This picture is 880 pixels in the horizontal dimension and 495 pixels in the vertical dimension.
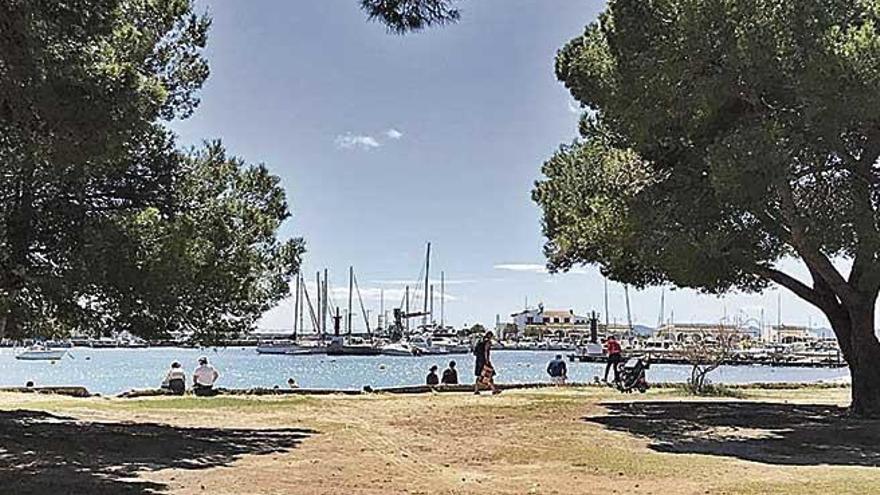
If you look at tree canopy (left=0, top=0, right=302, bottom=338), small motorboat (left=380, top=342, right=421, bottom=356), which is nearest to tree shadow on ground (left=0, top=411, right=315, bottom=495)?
tree canopy (left=0, top=0, right=302, bottom=338)

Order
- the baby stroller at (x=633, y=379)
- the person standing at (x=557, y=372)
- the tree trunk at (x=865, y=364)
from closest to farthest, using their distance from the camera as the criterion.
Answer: the tree trunk at (x=865, y=364) < the baby stroller at (x=633, y=379) < the person standing at (x=557, y=372)

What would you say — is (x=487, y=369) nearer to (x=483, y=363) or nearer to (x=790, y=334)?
(x=483, y=363)

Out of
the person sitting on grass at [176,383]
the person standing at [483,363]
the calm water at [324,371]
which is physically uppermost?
the person standing at [483,363]

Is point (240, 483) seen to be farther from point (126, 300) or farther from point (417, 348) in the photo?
point (417, 348)

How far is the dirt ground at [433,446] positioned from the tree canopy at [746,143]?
2870 millimetres

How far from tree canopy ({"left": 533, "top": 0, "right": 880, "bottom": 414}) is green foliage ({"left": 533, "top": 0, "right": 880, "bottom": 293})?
3 cm

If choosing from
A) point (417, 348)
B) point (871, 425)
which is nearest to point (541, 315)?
point (417, 348)

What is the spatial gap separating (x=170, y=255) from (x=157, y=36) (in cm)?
389

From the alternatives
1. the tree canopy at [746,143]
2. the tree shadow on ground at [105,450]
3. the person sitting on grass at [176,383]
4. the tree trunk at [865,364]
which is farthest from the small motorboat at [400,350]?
the tree shadow on ground at [105,450]

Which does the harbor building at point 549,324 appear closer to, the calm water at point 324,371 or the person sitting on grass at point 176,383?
the calm water at point 324,371

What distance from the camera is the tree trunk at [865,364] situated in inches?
791

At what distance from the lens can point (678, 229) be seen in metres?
18.0

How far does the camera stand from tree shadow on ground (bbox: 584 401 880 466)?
50.8ft

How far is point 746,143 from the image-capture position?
16.4m
